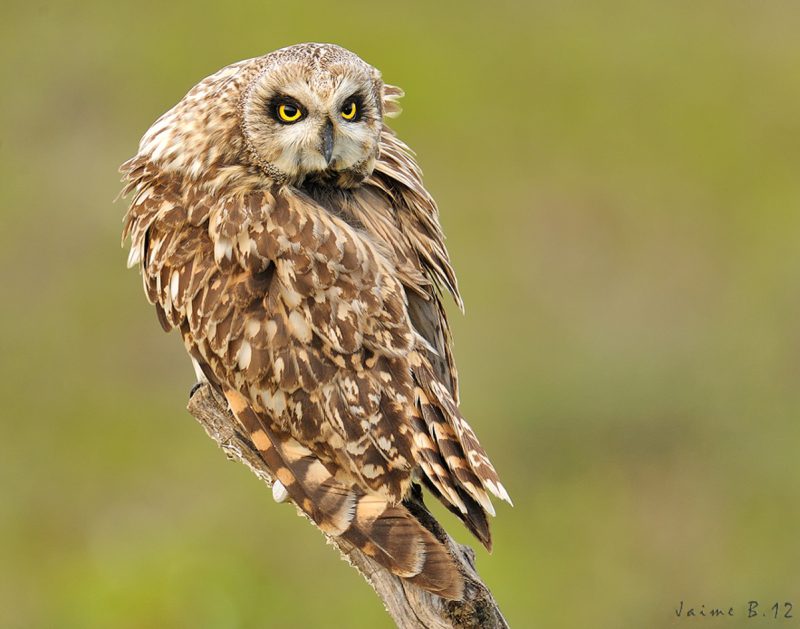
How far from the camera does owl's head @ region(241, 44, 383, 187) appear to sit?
6.00 meters

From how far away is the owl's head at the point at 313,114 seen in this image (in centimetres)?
600

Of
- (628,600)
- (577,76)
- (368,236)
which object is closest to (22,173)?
(577,76)

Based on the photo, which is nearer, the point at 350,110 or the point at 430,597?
the point at 430,597

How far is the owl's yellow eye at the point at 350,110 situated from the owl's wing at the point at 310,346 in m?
0.36

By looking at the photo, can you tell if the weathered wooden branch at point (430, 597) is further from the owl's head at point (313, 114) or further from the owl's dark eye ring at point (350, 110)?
the owl's dark eye ring at point (350, 110)

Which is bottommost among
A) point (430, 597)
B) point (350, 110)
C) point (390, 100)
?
point (430, 597)

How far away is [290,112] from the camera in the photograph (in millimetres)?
6086

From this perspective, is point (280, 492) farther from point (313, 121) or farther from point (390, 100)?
point (390, 100)

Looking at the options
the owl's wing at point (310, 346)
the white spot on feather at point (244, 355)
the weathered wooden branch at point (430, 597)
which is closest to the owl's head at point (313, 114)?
the owl's wing at point (310, 346)

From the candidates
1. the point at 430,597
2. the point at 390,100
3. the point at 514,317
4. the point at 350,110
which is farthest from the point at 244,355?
the point at 514,317

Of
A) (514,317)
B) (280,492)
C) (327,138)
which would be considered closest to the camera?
(280,492)

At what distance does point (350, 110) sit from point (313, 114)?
0.56 feet

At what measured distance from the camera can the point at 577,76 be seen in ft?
56.3

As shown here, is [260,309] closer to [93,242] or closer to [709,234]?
[93,242]
